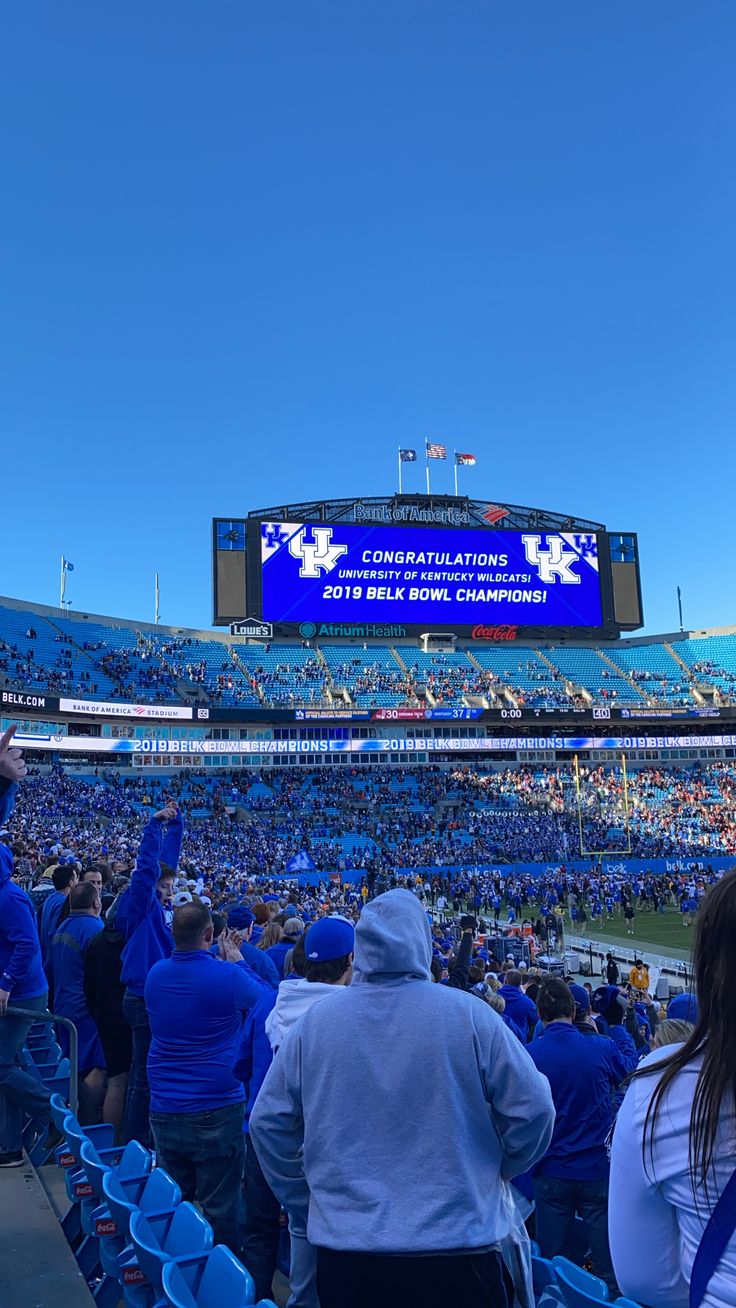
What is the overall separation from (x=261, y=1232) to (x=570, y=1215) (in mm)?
1684

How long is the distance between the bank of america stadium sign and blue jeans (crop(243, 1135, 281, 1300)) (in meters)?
39.4

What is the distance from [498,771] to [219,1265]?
48324mm

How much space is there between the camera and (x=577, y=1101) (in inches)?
186

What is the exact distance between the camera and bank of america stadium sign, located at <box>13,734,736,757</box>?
4378 centimetres

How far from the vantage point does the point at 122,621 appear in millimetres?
54062

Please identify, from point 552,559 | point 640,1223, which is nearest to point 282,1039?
point 640,1223

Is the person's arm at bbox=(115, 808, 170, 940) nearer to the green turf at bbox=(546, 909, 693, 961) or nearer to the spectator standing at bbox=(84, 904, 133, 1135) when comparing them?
the spectator standing at bbox=(84, 904, 133, 1135)

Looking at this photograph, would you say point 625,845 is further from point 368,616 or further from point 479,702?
point 368,616

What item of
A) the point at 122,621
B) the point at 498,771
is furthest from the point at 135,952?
the point at 122,621

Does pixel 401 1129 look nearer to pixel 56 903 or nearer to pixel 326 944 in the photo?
pixel 326 944

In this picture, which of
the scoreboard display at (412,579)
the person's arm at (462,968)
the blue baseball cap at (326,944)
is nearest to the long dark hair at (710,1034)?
the blue baseball cap at (326,944)

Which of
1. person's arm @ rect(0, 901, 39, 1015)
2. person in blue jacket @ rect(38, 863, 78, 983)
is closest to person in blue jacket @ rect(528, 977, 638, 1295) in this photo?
person's arm @ rect(0, 901, 39, 1015)

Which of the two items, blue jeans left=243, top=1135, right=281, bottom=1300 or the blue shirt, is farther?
the blue shirt

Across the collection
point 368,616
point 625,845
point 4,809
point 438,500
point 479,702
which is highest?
point 438,500
